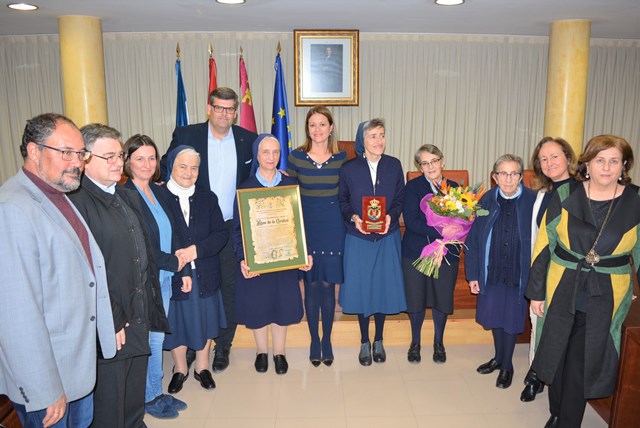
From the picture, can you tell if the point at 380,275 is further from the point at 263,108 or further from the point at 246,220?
the point at 263,108

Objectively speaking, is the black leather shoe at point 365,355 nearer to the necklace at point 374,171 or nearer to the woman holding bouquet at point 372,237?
the woman holding bouquet at point 372,237

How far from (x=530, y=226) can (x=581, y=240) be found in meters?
0.58

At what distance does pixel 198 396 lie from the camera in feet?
10.6

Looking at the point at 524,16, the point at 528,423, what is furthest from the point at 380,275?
the point at 524,16

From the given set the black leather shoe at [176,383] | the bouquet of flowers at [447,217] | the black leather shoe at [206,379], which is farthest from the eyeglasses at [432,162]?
the black leather shoe at [176,383]

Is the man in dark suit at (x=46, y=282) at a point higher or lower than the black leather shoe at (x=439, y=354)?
higher

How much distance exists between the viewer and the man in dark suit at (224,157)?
11.0 feet

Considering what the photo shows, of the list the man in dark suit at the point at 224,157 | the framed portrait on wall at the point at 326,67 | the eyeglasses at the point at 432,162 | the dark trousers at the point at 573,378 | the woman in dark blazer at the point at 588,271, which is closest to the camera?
the woman in dark blazer at the point at 588,271

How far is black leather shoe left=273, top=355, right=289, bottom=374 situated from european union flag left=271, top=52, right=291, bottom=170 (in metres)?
3.43

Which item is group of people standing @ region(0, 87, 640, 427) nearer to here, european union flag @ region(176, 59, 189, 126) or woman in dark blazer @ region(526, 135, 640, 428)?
woman in dark blazer @ region(526, 135, 640, 428)

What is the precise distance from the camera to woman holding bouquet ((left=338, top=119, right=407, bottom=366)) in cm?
331

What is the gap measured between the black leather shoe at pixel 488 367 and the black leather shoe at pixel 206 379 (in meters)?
1.88

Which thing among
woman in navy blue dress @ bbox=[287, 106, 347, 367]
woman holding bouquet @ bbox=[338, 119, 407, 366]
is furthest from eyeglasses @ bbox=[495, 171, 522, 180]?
woman in navy blue dress @ bbox=[287, 106, 347, 367]

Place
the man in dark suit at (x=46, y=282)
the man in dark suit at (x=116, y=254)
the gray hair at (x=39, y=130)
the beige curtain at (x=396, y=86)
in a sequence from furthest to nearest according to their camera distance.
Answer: the beige curtain at (x=396, y=86) → the man in dark suit at (x=116, y=254) → the gray hair at (x=39, y=130) → the man in dark suit at (x=46, y=282)
